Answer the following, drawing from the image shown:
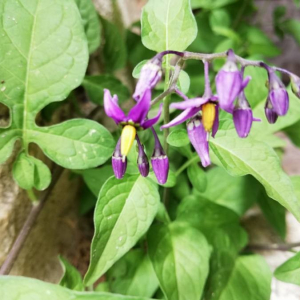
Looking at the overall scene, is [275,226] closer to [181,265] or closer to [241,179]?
[241,179]

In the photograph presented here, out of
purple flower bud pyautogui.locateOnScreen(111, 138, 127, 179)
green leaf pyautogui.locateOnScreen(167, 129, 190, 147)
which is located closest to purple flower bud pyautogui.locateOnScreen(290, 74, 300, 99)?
green leaf pyautogui.locateOnScreen(167, 129, 190, 147)

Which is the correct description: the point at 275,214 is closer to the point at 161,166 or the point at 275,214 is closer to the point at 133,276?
the point at 133,276

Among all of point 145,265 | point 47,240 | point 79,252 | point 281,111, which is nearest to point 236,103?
point 281,111

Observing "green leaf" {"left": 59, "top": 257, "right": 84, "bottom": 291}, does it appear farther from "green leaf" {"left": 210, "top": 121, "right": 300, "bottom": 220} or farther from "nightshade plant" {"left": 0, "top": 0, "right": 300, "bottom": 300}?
"green leaf" {"left": 210, "top": 121, "right": 300, "bottom": 220}

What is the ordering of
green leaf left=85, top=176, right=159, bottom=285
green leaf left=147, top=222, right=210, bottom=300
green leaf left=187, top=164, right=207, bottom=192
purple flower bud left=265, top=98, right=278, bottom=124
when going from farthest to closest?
green leaf left=187, top=164, right=207, bottom=192, green leaf left=147, top=222, right=210, bottom=300, green leaf left=85, top=176, right=159, bottom=285, purple flower bud left=265, top=98, right=278, bottom=124

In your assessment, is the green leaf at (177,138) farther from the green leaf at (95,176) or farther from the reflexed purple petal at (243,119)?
the green leaf at (95,176)

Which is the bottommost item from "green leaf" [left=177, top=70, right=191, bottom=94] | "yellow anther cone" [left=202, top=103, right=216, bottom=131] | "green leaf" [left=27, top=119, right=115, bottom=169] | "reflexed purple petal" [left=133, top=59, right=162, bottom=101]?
"green leaf" [left=27, top=119, right=115, bottom=169]
